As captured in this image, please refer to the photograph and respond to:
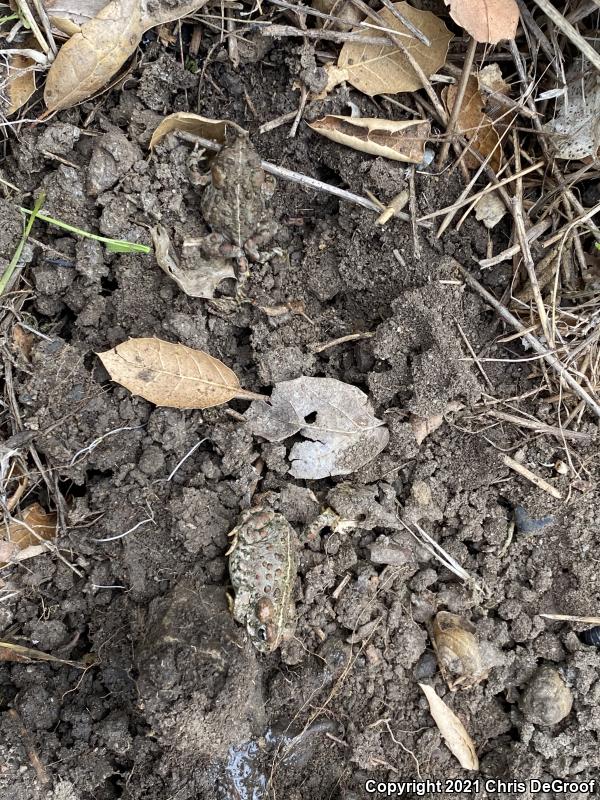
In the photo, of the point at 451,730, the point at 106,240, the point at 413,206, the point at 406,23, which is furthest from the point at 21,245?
the point at 451,730

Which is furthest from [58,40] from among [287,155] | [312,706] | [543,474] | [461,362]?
[312,706]

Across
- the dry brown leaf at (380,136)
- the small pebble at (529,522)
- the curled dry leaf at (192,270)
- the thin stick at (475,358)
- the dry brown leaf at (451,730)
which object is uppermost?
the dry brown leaf at (380,136)

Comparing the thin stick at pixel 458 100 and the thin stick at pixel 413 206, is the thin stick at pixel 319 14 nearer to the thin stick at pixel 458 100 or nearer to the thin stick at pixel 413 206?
the thin stick at pixel 458 100

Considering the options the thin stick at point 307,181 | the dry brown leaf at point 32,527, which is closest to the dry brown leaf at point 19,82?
the thin stick at point 307,181

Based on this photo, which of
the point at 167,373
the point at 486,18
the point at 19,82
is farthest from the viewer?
the point at 167,373

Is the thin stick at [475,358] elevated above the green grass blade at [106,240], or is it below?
below

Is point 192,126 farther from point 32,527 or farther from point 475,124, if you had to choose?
point 32,527
